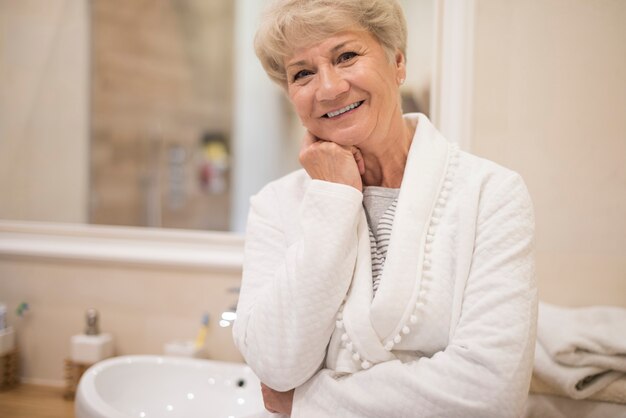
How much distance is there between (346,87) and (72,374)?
107 cm

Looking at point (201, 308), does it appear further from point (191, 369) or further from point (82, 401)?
point (82, 401)

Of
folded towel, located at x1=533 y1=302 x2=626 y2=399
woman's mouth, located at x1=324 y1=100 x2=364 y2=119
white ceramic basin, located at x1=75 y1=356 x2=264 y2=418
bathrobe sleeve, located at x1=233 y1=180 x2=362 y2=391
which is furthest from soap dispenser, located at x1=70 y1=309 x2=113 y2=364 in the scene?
folded towel, located at x1=533 y1=302 x2=626 y2=399

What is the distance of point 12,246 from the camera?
1523 millimetres

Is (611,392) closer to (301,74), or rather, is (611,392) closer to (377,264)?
(377,264)

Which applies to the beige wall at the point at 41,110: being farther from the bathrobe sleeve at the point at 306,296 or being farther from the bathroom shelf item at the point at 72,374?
the bathrobe sleeve at the point at 306,296

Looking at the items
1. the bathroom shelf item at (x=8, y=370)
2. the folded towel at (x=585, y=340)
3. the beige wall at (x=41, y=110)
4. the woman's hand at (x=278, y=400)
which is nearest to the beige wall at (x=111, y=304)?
the bathroom shelf item at (x=8, y=370)

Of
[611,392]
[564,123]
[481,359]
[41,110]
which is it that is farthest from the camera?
[41,110]

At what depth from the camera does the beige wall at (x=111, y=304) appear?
1.41 meters

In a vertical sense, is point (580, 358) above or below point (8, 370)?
above

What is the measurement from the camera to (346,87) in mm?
863

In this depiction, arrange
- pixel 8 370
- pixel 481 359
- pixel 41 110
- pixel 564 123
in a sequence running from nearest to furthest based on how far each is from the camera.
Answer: pixel 481 359 → pixel 564 123 → pixel 8 370 → pixel 41 110

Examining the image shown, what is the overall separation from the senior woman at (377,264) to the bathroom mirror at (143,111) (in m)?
0.50

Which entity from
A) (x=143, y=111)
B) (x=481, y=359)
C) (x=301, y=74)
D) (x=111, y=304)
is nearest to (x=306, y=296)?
(x=481, y=359)

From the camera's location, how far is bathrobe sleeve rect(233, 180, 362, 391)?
799 millimetres
